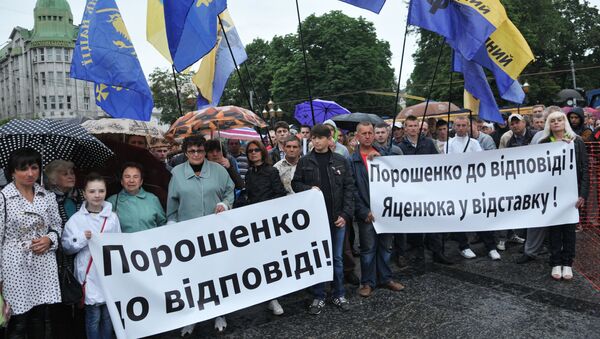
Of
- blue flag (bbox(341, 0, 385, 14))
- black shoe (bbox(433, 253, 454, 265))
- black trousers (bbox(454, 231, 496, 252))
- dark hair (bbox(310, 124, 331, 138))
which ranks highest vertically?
blue flag (bbox(341, 0, 385, 14))

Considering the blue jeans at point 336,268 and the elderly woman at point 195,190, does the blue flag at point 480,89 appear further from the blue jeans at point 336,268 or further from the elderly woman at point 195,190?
the elderly woman at point 195,190

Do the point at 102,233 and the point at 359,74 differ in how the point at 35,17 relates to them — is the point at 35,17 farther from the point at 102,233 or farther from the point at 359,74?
the point at 102,233

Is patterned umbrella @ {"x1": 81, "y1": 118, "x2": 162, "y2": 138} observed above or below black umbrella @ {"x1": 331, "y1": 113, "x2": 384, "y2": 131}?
below

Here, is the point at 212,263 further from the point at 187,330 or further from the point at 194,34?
the point at 194,34

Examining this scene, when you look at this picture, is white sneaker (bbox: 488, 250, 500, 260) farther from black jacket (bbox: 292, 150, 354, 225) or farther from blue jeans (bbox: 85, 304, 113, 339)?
blue jeans (bbox: 85, 304, 113, 339)

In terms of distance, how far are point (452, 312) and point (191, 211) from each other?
2730 millimetres

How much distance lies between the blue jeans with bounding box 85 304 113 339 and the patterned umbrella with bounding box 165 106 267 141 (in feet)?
7.71

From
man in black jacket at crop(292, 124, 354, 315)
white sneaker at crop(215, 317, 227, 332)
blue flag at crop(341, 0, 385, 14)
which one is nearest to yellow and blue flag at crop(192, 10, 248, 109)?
blue flag at crop(341, 0, 385, 14)

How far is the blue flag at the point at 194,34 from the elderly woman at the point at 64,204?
1816 millimetres

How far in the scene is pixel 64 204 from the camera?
12.9 feet

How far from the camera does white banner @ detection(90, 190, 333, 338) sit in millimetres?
3803

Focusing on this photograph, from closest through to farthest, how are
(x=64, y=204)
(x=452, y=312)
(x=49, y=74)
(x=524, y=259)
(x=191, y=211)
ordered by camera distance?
(x=64, y=204) < (x=191, y=211) < (x=452, y=312) < (x=524, y=259) < (x=49, y=74)

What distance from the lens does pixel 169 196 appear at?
4.34 m

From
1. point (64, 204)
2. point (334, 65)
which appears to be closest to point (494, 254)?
point (64, 204)
